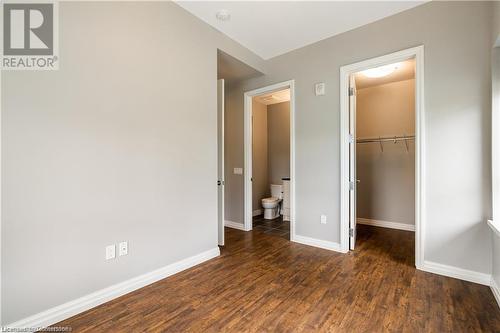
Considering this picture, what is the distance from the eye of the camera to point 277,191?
5.23 m

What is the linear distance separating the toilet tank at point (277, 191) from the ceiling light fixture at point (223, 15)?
3.42 metres

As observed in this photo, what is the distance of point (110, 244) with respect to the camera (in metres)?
1.97

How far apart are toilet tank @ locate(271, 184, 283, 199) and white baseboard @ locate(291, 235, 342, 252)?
5.74 feet

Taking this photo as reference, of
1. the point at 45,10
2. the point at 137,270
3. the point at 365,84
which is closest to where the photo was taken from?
the point at 45,10

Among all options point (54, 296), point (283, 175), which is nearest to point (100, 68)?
point (54, 296)

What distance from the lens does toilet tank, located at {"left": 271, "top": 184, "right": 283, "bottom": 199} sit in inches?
204

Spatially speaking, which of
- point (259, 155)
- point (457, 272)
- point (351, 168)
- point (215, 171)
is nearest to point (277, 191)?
point (259, 155)

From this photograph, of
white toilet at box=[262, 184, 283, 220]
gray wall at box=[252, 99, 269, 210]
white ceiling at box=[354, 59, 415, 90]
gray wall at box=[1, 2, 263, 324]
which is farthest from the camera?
gray wall at box=[252, 99, 269, 210]

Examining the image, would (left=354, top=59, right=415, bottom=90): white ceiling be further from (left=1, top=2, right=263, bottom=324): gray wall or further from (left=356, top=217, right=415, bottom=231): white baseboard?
→ (left=1, top=2, right=263, bottom=324): gray wall

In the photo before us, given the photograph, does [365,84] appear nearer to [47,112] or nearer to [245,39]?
[245,39]

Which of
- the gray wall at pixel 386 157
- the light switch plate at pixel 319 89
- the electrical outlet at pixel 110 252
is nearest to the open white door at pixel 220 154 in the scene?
the light switch plate at pixel 319 89

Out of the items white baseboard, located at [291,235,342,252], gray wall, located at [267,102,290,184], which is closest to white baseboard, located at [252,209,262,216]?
gray wall, located at [267,102,290,184]

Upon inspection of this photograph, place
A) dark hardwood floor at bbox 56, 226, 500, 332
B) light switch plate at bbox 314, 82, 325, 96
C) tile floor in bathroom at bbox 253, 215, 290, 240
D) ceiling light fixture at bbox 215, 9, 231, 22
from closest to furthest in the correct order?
dark hardwood floor at bbox 56, 226, 500, 332, ceiling light fixture at bbox 215, 9, 231, 22, light switch plate at bbox 314, 82, 325, 96, tile floor in bathroom at bbox 253, 215, 290, 240

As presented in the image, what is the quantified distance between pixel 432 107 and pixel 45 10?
11.4 feet
